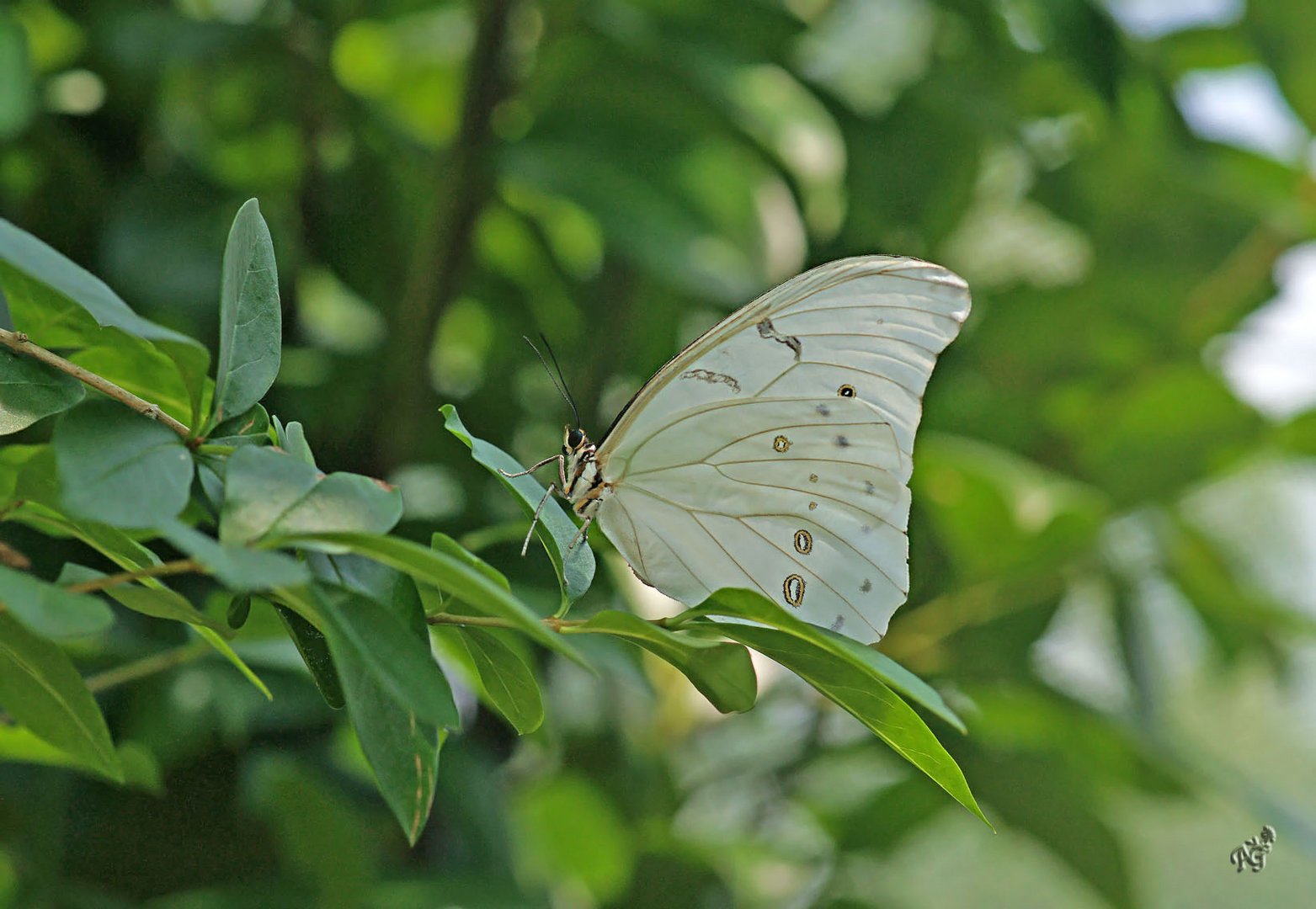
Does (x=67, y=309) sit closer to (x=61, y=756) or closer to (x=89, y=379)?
(x=89, y=379)

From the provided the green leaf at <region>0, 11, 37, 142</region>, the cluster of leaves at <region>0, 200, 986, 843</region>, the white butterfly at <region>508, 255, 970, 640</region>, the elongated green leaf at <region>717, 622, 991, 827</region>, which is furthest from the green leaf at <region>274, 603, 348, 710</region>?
the green leaf at <region>0, 11, 37, 142</region>

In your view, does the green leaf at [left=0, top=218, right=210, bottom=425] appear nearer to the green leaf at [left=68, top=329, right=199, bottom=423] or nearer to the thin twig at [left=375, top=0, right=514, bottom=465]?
the green leaf at [left=68, top=329, right=199, bottom=423]

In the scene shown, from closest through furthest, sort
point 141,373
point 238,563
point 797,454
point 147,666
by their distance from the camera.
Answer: point 238,563 → point 141,373 → point 147,666 → point 797,454

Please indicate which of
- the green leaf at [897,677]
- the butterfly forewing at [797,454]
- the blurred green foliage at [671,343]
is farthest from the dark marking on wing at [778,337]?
the green leaf at [897,677]

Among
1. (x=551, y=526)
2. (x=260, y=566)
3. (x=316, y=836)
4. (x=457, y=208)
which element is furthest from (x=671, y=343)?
(x=260, y=566)

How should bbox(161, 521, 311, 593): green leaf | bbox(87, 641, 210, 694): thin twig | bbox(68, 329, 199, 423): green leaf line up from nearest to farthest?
bbox(161, 521, 311, 593): green leaf
bbox(68, 329, 199, 423): green leaf
bbox(87, 641, 210, 694): thin twig

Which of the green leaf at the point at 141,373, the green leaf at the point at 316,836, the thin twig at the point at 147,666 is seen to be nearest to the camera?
the green leaf at the point at 141,373

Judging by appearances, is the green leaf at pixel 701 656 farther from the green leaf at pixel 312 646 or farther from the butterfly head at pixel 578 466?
the butterfly head at pixel 578 466
